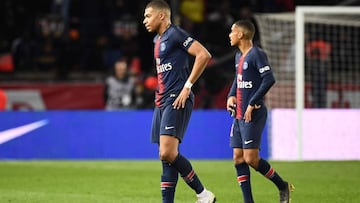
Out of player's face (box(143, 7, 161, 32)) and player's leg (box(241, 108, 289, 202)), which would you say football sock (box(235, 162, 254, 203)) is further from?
player's face (box(143, 7, 161, 32))

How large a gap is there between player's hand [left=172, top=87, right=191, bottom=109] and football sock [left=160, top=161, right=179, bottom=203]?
0.59 metres

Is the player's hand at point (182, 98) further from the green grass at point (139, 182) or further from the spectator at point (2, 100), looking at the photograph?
the spectator at point (2, 100)

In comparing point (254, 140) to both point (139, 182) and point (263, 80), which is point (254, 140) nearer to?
point (263, 80)

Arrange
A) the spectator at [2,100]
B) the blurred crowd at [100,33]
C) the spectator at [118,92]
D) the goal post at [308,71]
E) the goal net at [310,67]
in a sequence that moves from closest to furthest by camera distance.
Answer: the goal post at [308,71] → the goal net at [310,67] → the spectator at [118,92] → the spectator at [2,100] → the blurred crowd at [100,33]

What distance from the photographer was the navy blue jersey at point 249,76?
9250mm

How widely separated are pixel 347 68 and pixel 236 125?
405 inches

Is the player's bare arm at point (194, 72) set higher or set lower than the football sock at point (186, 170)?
higher

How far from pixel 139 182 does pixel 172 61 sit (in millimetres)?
3886

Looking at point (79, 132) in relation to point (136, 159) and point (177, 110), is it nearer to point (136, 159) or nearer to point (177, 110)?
point (136, 159)

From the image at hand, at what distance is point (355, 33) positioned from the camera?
1959 centimetres

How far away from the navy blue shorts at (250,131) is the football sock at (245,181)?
225mm

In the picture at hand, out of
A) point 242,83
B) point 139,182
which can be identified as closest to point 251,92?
point 242,83

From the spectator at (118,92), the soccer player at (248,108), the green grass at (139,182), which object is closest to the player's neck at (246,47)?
the soccer player at (248,108)

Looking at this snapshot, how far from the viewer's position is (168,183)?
851 cm
